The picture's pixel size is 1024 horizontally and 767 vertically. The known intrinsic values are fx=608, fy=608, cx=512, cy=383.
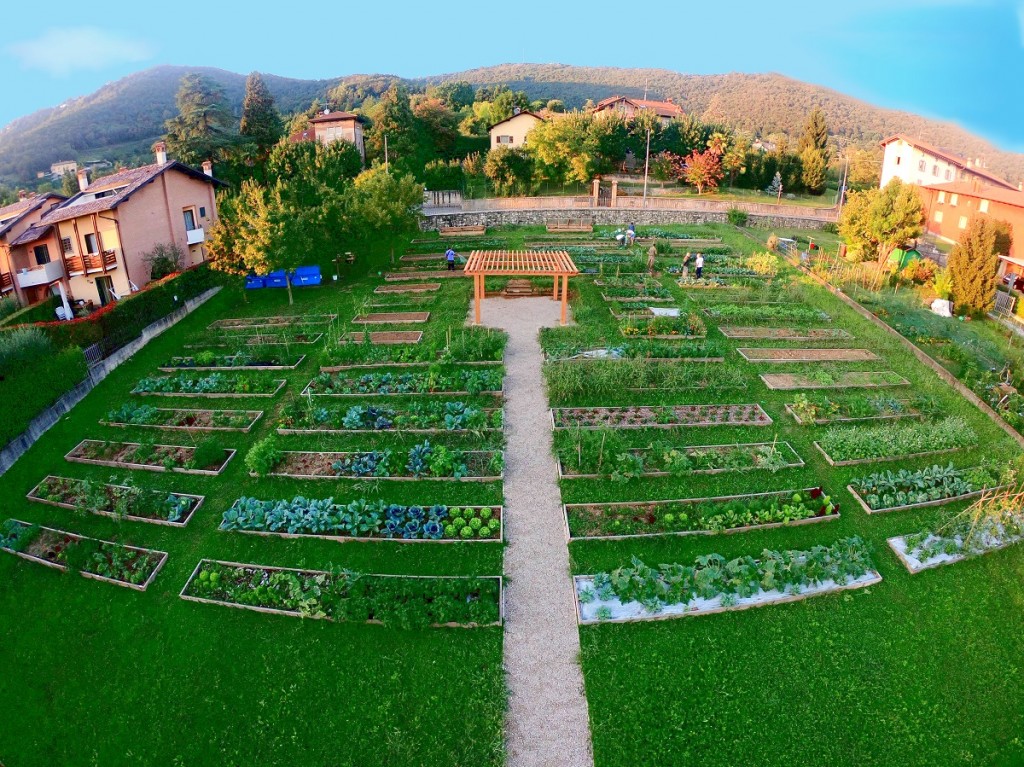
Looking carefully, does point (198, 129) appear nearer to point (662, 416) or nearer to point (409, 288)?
point (409, 288)

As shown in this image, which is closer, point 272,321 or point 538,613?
point 538,613

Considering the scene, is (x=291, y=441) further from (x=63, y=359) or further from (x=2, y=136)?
(x=2, y=136)

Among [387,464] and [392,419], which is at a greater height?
[392,419]

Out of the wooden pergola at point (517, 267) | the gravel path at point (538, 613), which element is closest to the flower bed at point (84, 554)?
the gravel path at point (538, 613)

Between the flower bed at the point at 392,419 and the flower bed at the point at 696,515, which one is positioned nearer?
the flower bed at the point at 696,515

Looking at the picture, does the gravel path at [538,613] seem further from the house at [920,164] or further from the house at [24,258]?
the house at [920,164]

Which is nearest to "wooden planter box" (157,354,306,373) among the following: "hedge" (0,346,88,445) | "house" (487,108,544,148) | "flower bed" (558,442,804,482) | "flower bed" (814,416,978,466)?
"hedge" (0,346,88,445)

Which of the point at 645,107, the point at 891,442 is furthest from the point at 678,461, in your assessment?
the point at 645,107
